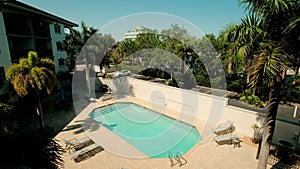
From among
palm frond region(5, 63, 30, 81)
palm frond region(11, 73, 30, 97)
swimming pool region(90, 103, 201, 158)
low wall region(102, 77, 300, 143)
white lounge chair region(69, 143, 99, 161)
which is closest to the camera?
white lounge chair region(69, 143, 99, 161)

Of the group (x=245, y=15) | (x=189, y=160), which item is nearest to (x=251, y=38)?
(x=245, y=15)

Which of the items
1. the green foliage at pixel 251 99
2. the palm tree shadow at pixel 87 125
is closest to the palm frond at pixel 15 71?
the palm tree shadow at pixel 87 125

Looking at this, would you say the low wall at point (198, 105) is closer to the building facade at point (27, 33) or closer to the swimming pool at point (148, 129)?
the swimming pool at point (148, 129)

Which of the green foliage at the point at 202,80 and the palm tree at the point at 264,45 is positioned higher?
the palm tree at the point at 264,45

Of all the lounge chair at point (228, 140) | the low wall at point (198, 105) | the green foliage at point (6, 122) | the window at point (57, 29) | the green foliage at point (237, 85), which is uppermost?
the window at point (57, 29)

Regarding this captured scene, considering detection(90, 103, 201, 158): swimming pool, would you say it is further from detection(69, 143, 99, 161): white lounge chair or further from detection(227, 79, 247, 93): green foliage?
detection(227, 79, 247, 93): green foliage

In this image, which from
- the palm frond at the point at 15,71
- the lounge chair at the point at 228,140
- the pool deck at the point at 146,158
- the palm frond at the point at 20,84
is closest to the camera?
the pool deck at the point at 146,158

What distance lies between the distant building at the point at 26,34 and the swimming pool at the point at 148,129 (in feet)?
29.8

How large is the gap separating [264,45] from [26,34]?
2082cm

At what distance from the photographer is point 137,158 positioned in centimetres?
974

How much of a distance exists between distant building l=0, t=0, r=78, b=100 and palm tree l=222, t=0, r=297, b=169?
17.0 metres

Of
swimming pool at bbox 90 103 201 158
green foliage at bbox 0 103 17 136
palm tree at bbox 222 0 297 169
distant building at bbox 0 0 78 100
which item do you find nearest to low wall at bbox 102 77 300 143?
swimming pool at bbox 90 103 201 158

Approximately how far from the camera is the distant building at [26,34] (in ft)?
47.7

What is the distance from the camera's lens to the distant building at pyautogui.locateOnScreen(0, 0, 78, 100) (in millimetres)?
14552
